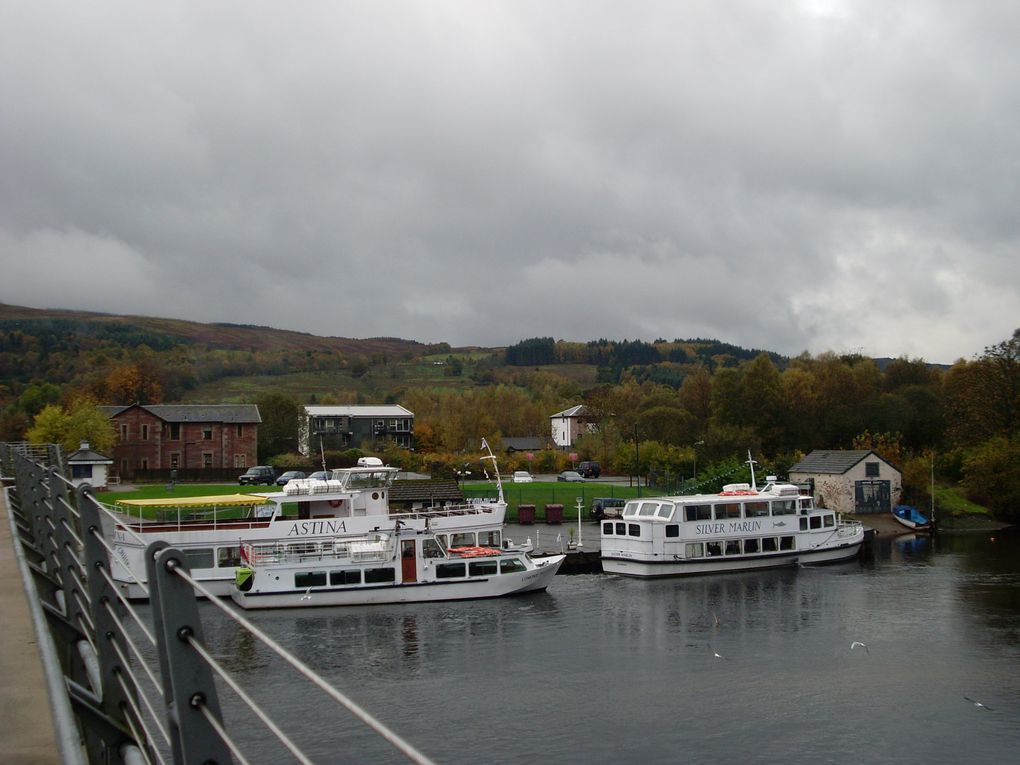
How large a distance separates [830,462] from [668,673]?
148 ft

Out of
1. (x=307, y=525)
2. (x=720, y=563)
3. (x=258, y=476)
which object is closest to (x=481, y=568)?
(x=307, y=525)

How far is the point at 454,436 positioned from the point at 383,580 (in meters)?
72.7

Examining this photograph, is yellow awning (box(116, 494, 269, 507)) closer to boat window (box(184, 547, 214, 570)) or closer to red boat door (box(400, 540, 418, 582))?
boat window (box(184, 547, 214, 570))

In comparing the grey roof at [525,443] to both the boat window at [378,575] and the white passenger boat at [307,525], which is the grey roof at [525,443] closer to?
the white passenger boat at [307,525]

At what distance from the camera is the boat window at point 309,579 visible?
39.8m

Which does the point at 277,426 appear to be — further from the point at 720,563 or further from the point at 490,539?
the point at 720,563

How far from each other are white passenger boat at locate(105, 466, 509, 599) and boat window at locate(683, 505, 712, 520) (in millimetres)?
10067

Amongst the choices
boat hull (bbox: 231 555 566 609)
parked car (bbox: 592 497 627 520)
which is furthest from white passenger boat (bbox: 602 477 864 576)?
parked car (bbox: 592 497 627 520)

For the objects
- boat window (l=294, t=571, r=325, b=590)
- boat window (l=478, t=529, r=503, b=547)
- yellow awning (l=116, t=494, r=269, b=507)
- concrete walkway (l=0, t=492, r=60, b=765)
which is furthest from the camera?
boat window (l=478, t=529, r=503, b=547)

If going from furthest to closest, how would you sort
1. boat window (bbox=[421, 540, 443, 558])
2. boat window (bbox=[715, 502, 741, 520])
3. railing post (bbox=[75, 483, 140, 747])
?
boat window (bbox=[715, 502, 741, 520]), boat window (bbox=[421, 540, 443, 558]), railing post (bbox=[75, 483, 140, 747])

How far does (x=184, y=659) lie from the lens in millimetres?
3043

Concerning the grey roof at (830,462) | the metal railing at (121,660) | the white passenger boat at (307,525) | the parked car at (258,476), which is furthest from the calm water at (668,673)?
the parked car at (258,476)

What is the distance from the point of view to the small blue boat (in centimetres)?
6319

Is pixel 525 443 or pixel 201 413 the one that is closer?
pixel 201 413
